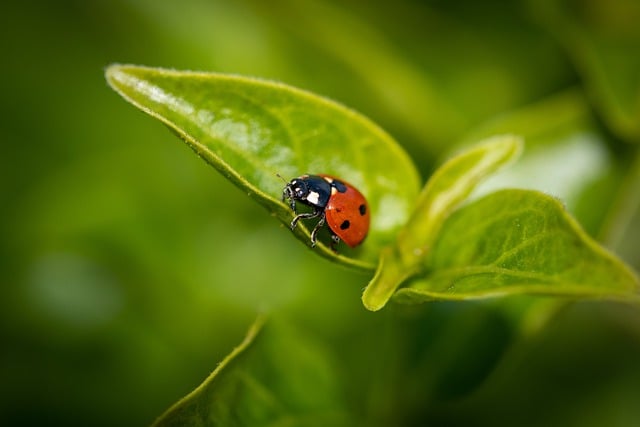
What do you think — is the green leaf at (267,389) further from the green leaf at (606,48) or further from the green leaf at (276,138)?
the green leaf at (606,48)

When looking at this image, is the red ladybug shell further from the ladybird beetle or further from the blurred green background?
the blurred green background

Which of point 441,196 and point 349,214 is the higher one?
point 441,196

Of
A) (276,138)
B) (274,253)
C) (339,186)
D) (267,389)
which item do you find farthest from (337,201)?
(274,253)

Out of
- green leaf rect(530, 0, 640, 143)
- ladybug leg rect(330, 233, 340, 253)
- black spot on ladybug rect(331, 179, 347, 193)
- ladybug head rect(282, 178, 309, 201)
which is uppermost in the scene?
green leaf rect(530, 0, 640, 143)

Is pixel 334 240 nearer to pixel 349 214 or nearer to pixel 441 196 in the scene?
pixel 349 214

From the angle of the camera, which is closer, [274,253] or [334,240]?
[334,240]

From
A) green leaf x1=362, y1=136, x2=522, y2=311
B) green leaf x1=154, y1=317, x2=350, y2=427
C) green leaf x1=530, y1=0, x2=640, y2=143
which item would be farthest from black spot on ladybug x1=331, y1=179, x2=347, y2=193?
green leaf x1=530, y1=0, x2=640, y2=143

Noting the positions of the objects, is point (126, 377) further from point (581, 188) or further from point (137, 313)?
point (581, 188)

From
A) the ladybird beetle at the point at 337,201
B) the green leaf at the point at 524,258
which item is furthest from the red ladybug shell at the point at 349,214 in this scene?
the green leaf at the point at 524,258
